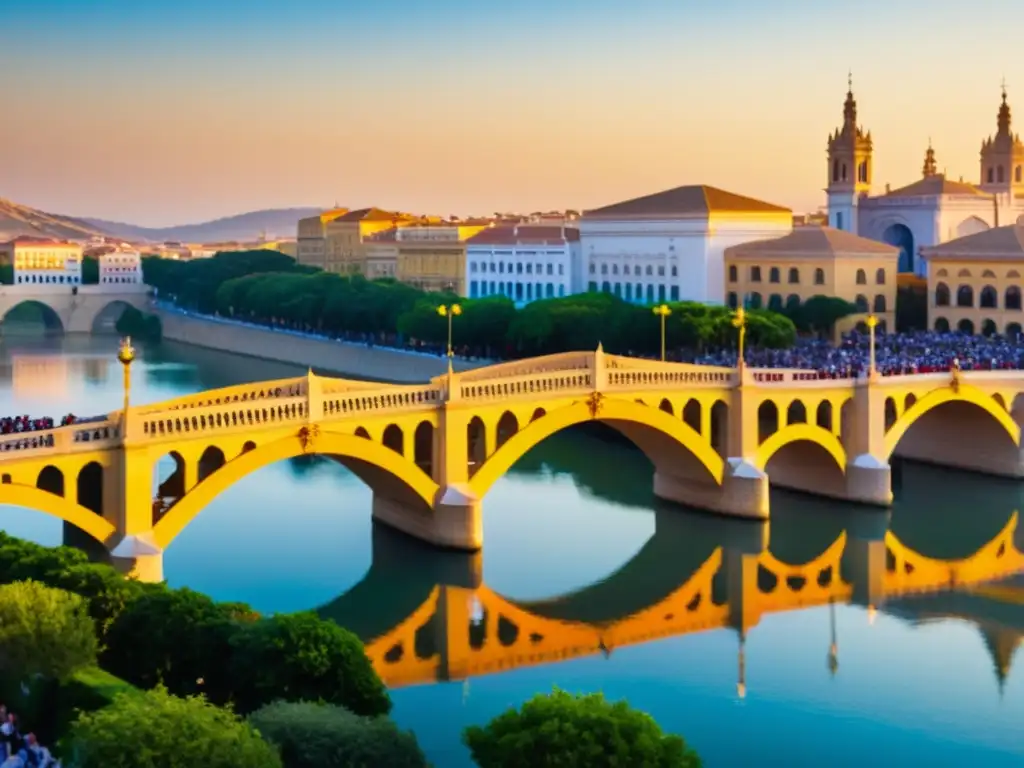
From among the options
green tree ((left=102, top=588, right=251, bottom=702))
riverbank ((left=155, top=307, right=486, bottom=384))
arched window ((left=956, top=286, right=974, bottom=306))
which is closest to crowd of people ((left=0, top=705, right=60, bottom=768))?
green tree ((left=102, top=588, right=251, bottom=702))

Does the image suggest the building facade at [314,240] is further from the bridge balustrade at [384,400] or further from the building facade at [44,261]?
the bridge balustrade at [384,400]

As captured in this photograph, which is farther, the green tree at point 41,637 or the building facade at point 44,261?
the building facade at point 44,261

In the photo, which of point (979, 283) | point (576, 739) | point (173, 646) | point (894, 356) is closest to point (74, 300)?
point (979, 283)

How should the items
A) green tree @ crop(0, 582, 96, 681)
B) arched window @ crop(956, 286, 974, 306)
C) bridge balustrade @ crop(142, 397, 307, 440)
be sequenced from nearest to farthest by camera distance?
green tree @ crop(0, 582, 96, 681) < bridge balustrade @ crop(142, 397, 307, 440) < arched window @ crop(956, 286, 974, 306)

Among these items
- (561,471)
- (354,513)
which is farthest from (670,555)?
(561,471)

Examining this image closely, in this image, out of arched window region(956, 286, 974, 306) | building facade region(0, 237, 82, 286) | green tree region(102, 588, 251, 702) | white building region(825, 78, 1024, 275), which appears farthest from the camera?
building facade region(0, 237, 82, 286)

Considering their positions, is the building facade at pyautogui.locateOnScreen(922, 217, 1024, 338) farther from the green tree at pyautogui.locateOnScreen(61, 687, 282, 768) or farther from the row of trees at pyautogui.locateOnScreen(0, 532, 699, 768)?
the green tree at pyautogui.locateOnScreen(61, 687, 282, 768)

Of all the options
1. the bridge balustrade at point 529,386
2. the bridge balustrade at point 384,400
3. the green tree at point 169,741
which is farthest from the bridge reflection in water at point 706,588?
the green tree at point 169,741

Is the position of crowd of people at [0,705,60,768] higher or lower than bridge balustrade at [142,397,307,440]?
lower
